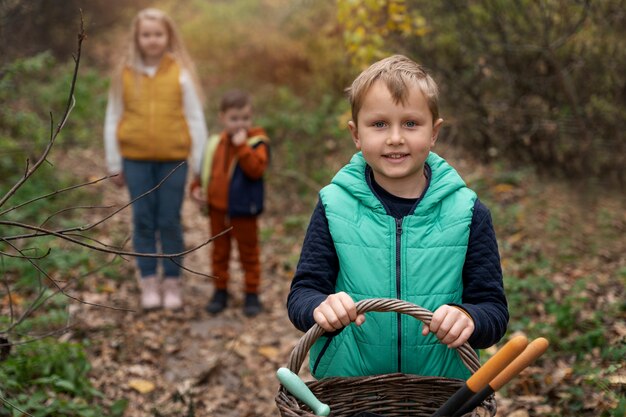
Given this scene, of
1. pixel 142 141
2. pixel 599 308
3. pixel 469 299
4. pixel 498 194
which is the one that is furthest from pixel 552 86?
pixel 469 299

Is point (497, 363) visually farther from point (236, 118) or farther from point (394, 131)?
point (236, 118)

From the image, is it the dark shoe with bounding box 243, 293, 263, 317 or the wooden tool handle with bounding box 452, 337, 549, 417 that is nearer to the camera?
the wooden tool handle with bounding box 452, 337, 549, 417

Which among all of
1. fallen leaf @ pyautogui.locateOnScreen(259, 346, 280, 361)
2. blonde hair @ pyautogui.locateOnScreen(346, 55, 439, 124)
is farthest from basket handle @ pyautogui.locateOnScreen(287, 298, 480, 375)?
fallen leaf @ pyautogui.locateOnScreen(259, 346, 280, 361)

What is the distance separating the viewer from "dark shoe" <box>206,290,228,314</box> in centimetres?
570

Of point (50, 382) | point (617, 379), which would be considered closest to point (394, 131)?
point (617, 379)

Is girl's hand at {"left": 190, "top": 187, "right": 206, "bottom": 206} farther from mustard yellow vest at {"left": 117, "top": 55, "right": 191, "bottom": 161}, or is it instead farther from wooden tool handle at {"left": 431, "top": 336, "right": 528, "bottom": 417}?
wooden tool handle at {"left": 431, "top": 336, "right": 528, "bottom": 417}

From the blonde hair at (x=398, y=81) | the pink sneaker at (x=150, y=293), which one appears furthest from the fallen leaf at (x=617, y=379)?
the pink sneaker at (x=150, y=293)

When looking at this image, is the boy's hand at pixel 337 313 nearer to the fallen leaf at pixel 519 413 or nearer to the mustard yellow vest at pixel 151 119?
the fallen leaf at pixel 519 413

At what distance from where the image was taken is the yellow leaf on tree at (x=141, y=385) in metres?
4.35

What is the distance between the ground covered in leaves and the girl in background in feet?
1.79

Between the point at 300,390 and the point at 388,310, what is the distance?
37 cm

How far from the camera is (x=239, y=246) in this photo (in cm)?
568

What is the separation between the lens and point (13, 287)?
17.6ft

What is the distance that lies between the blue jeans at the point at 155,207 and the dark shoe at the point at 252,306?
630mm
